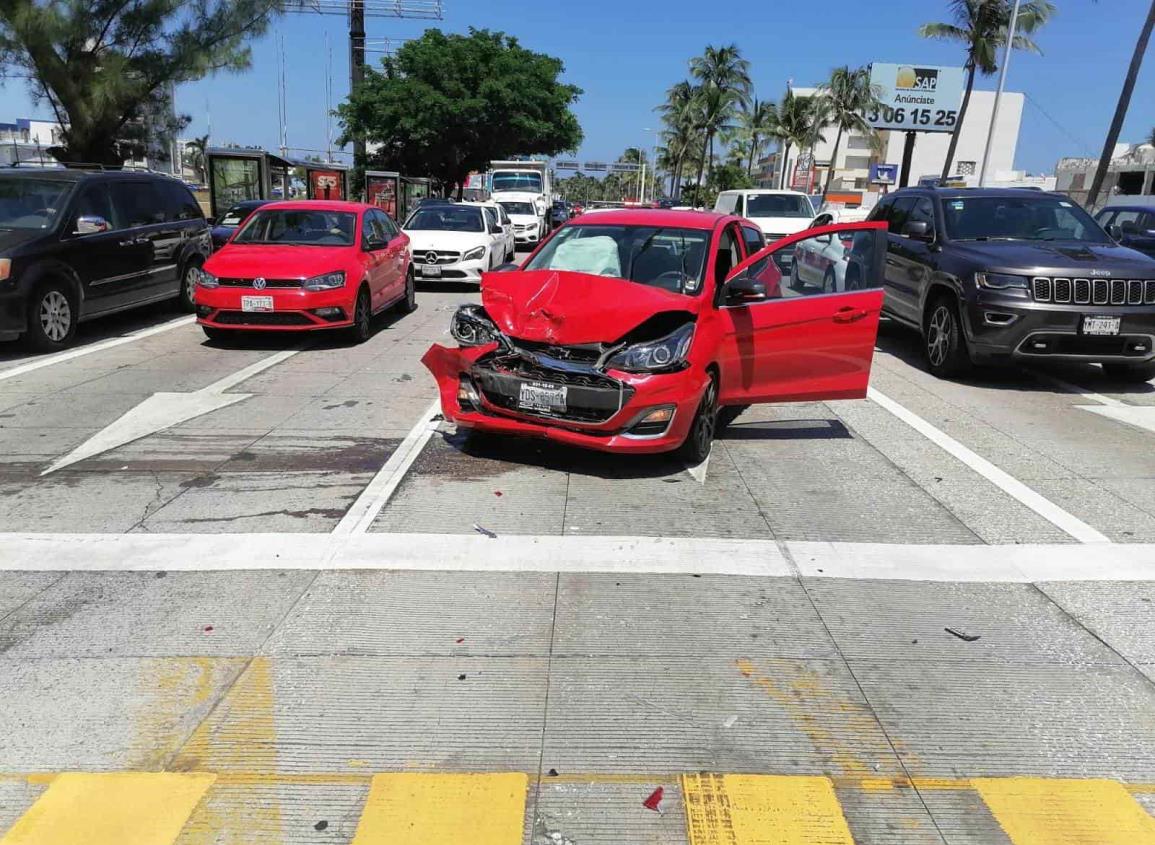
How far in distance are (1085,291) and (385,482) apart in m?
6.93

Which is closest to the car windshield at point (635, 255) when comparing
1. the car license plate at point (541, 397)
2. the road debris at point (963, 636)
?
the car license plate at point (541, 397)

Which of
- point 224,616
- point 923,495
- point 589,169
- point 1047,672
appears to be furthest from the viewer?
point 589,169

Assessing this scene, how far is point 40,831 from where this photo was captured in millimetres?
2701

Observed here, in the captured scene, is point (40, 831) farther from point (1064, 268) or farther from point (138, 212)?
point (138, 212)

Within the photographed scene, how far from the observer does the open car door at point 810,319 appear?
6707 mm

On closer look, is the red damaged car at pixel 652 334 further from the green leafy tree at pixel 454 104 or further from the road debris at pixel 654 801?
the green leafy tree at pixel 454 104

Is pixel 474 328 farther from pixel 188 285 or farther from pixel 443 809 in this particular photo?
pixel 188 285

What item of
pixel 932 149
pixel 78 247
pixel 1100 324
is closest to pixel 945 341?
pixel 1100 324

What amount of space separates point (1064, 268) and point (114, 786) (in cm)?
889

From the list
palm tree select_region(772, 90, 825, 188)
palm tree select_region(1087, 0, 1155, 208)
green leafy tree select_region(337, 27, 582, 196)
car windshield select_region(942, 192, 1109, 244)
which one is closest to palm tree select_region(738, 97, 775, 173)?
palm tree select_region(772, 90, 825, 188)

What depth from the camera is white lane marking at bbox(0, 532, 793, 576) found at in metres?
4.60

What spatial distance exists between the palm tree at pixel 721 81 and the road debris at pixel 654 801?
71.5 metres

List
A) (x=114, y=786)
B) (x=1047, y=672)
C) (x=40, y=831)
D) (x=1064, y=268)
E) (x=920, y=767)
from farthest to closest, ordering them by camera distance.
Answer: (x=1064, y=268)
(x=1047, y=672)
(x=920, y=767)
(x=114, y=786)
(x=40, y=831)

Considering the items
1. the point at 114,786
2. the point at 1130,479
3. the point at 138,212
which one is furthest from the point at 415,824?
the point at 138,212
